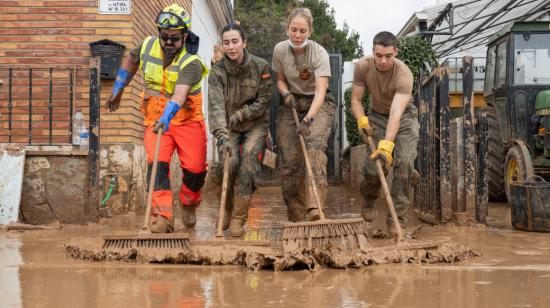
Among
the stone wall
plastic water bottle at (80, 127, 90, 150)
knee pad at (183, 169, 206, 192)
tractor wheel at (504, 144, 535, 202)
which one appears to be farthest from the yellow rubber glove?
plastic water bottle at (80, 127, 90, 150)

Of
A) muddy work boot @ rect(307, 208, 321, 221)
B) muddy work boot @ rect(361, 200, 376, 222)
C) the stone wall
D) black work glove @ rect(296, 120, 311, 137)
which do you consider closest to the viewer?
muddy work boot @ rect(307, 208, 321, 221)

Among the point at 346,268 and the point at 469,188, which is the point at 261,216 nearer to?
the point at 469,188

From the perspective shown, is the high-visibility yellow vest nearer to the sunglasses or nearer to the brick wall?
the sunglasses

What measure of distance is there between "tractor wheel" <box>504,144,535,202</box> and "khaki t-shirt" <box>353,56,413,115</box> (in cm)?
231

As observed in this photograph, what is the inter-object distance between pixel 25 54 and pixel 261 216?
3.23 m

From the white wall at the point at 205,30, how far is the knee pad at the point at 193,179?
7.93 m

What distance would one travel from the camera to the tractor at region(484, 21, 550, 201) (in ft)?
32.2

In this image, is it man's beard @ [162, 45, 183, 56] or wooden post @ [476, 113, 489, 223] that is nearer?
man's beard @ [162, 45, 183, 56]

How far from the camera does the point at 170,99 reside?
6277 millimetres

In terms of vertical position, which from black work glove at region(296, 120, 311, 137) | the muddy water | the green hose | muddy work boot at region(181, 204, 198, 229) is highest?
black work glove at region(296, 120, 311, 137)

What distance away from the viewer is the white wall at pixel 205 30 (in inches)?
592

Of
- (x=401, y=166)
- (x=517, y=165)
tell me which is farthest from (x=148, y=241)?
(x=517, y=165)

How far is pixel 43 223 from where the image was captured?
768cm

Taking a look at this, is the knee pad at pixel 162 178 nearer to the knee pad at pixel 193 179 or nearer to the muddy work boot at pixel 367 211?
the knee pad at pixel 193 179
